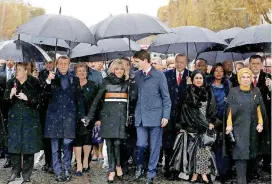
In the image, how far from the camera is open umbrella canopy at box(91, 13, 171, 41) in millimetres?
7551

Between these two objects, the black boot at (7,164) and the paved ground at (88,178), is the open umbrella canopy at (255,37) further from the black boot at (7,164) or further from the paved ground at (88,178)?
the black boot at (7,164)

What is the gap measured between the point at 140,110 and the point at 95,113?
90 cm

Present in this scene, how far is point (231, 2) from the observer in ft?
99.7

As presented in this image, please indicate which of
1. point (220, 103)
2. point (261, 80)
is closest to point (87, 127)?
point (220, 103)

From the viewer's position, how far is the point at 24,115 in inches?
297

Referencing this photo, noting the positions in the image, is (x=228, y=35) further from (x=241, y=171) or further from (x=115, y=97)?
(x=241, y=171)

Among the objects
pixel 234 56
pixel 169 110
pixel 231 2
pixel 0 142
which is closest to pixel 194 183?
pixel 169 110

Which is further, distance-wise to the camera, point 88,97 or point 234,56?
point 234,56

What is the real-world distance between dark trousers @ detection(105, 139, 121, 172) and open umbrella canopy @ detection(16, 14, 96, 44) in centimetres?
162

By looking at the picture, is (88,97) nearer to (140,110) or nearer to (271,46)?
(140,110)

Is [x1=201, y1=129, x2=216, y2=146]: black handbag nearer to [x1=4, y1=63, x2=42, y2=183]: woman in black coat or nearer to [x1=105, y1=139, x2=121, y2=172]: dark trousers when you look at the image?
[x1=105, y1=139, x2=121, y2=172]: dark trousers

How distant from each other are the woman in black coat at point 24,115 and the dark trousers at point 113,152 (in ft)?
3.60

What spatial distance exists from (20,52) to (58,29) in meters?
0.71

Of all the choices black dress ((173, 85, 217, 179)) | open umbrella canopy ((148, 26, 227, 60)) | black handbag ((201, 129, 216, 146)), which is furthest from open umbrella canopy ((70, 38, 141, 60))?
black handbag ((201, 129, 216, 146))
